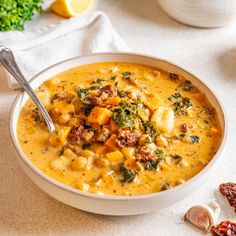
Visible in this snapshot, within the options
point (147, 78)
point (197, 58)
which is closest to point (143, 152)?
point (147, 78)

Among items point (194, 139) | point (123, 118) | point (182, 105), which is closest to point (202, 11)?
point (182, 105)

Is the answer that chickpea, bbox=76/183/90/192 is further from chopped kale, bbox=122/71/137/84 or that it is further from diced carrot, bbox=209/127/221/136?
chopped kale, bbox=122/71/137/84

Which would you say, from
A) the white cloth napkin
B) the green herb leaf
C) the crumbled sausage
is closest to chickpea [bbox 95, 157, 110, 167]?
the crumbled sausage

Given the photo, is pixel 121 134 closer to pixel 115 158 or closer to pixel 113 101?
pixel 115 158

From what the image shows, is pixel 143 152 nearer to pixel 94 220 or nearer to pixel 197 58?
pixel 94 220

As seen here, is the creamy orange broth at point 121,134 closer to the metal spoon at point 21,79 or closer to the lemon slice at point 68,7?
the metal spoon at point 21,79
